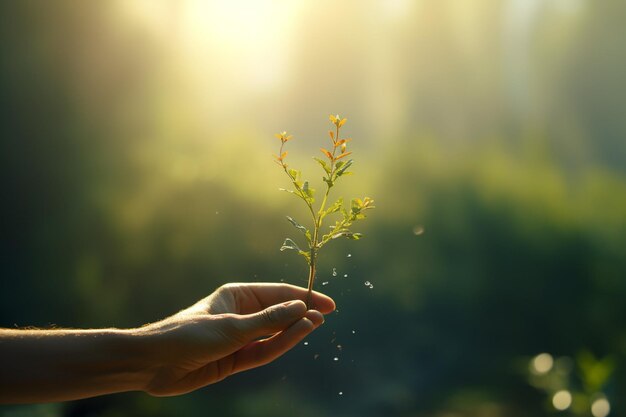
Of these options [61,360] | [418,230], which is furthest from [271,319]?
[418,230]

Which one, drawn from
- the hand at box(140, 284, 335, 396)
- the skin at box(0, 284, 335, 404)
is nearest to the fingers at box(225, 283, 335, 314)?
the hand at box(140, 284, 335, 396)

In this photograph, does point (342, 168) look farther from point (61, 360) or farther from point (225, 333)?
point (61, 360)

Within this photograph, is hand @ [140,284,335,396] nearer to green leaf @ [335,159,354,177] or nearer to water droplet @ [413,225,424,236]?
green leaf @ [335,159,354,177]

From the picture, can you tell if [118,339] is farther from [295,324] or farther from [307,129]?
[307,129]

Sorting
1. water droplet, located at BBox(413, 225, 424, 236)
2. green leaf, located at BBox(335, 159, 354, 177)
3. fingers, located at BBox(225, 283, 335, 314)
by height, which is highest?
green leaf, located at BBox(335, 159, 354, 177)

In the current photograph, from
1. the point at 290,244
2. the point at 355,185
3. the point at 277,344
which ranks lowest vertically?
the point at 277,344

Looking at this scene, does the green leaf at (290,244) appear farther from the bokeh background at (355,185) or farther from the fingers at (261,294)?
A: the bokeh background at (355,185)
